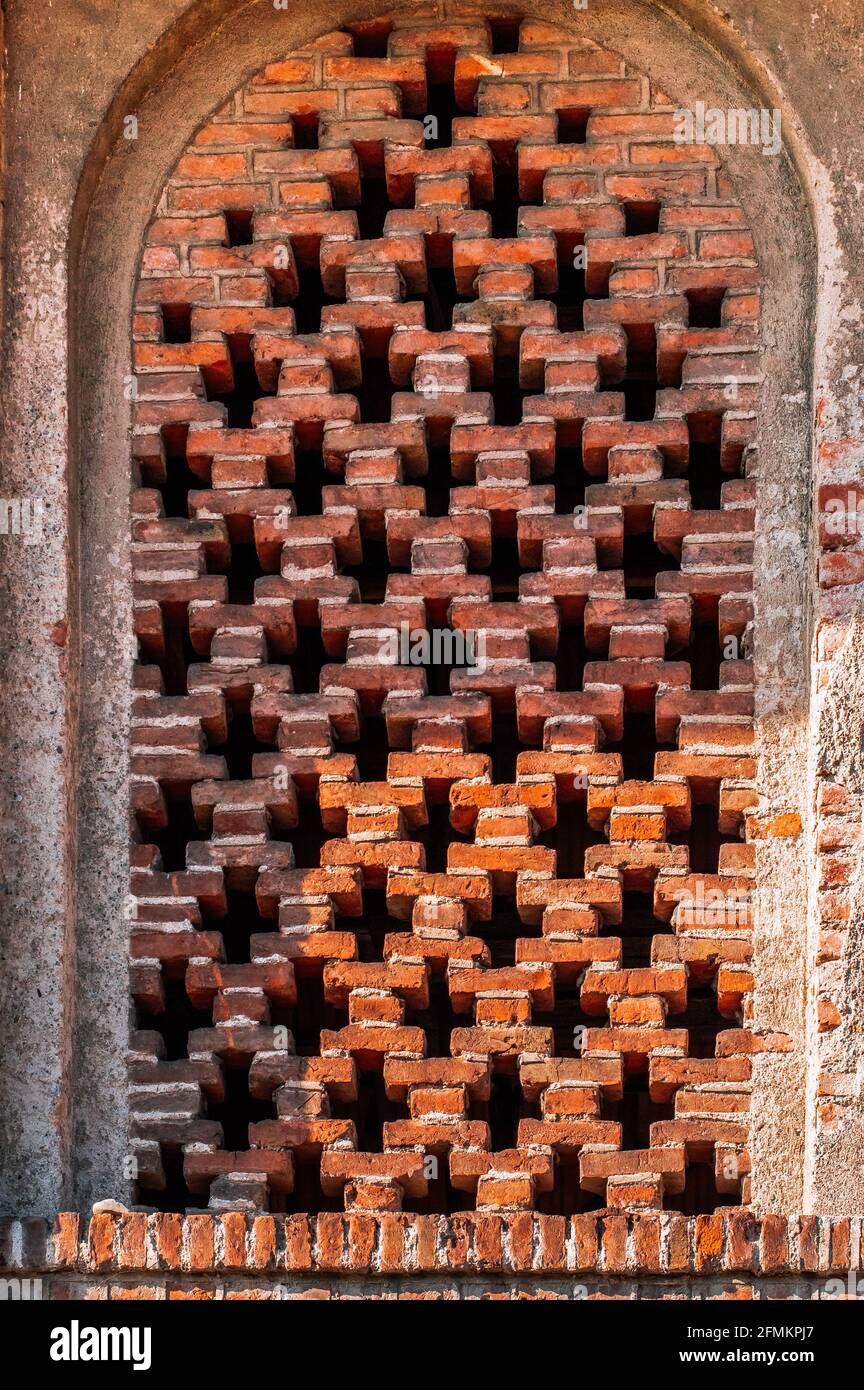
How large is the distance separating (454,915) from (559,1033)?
461 millimetres

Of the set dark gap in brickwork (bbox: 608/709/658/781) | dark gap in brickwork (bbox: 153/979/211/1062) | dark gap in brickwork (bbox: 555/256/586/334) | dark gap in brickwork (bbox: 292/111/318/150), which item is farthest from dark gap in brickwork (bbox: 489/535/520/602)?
dark gap in brickwork (bbox: 153/979/211/1062)

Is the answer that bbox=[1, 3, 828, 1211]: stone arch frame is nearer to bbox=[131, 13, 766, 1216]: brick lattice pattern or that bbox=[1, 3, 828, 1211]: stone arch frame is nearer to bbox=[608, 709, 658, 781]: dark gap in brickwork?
bbox=[131, 13, 766, 1216]: brick lattice pattern

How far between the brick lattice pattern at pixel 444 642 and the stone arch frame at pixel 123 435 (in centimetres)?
6

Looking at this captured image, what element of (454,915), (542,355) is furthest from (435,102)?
(454,915)

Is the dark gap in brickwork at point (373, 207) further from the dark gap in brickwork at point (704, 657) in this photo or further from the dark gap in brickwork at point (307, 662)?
the dark gap in brickwork at point (704, 657)

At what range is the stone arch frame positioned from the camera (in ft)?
18.4

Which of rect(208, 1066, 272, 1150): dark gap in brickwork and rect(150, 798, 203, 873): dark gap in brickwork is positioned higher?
rect(150, 798, 203, 873): dark gap in brickwork

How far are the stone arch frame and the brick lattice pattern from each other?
6 centimetres

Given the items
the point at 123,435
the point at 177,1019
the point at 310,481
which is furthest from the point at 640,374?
the point at 177,1019

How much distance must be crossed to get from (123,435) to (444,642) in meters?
0.97

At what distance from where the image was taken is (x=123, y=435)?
6.04 metres

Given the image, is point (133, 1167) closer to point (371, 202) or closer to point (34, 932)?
point (34, 932)

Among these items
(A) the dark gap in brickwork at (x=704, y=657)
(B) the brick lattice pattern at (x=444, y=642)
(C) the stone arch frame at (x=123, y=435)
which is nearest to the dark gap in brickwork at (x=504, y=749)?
(B) the brick lattice pattern at (x=444, y=642)

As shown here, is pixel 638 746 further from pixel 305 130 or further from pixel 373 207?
pixel 305 130
